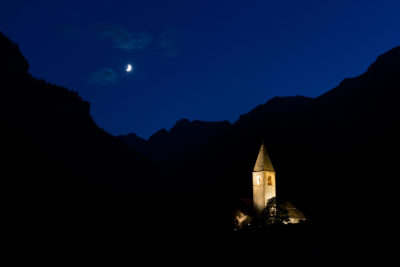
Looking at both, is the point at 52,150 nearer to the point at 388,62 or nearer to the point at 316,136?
the point at 316,136

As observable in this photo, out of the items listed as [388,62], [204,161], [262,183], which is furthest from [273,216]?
[388,62]

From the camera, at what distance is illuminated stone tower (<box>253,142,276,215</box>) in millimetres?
39450

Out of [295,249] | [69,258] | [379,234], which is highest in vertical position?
[379,234]

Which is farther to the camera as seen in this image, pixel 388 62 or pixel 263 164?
pixel 388 62

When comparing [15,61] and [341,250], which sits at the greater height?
[15,61]

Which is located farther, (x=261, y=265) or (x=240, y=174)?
(x=240, y=174)

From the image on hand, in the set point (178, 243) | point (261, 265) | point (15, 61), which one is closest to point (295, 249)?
point (261, 265)

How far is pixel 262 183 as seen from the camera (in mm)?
39781

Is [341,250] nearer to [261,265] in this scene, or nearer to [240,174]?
[261,265]

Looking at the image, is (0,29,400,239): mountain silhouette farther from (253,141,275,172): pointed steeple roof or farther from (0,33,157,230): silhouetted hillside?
(253,141,275,172): pointed steeple roof

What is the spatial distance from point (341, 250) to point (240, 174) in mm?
116962

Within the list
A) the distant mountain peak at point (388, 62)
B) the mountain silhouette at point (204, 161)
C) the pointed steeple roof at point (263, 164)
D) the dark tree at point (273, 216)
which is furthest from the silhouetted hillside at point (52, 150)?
the distant mountain peak at point (388, 62)

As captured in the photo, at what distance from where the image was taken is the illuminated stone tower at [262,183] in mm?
39450

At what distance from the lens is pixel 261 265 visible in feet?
45.2
